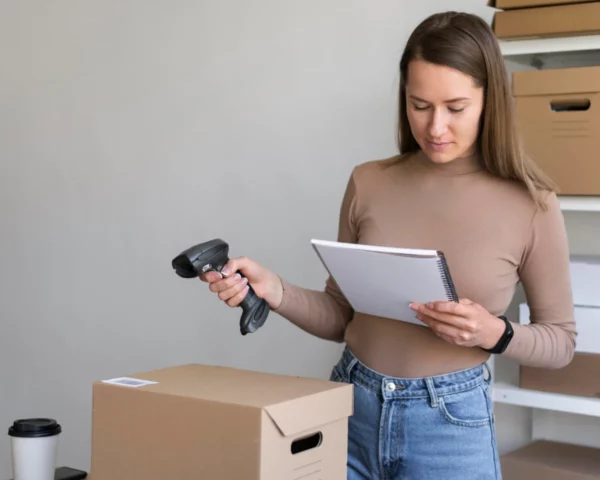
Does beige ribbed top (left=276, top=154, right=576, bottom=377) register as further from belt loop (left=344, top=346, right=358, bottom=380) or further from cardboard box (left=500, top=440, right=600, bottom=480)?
cardboard box (left=500, top=440, right=600, bottom=480)

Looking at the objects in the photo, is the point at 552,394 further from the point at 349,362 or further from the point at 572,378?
the point at 349,362

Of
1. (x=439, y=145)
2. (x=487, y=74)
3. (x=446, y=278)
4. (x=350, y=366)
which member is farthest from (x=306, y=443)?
(x=487, y=74)

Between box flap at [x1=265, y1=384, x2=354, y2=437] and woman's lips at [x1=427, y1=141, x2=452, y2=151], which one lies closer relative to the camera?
box flap at [x1=265, y1=384, x2=354, y2=437]

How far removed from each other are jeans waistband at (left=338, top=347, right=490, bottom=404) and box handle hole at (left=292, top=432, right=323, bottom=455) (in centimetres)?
16

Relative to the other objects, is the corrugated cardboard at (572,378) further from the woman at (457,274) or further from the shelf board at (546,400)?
the woman at (457,274)

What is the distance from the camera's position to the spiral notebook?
3.78 ft

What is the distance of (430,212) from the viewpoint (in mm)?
1371

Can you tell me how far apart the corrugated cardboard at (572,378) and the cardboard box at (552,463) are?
17 centimetres

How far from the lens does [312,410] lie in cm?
112

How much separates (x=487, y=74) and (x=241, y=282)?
0.49m

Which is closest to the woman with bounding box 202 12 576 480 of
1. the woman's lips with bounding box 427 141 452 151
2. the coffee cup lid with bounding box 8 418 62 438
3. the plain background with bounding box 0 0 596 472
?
the woman's lips with bounding box 427 141 452 151

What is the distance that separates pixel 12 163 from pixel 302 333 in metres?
1.23

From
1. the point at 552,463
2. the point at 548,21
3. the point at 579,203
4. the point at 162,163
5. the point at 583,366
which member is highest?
the point at 548,21

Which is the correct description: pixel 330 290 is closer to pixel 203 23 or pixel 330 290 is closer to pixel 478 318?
pixel 478 318
